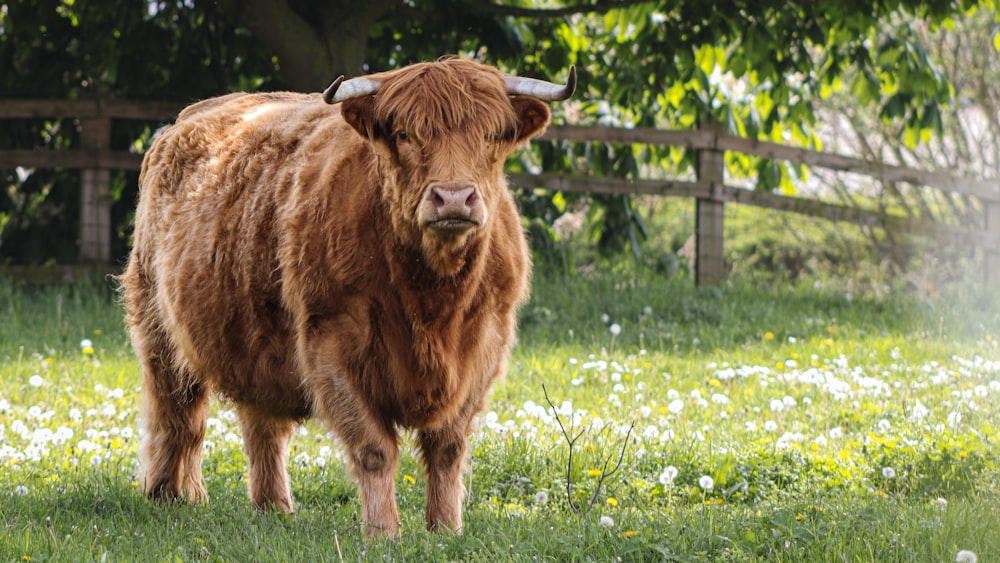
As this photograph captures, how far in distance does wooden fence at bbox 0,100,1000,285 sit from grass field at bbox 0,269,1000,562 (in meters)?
1.52

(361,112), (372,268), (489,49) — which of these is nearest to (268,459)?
(372,268)

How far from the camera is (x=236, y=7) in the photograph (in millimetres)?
9797

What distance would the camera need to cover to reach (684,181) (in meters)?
11.5

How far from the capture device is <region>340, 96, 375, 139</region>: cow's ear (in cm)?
446

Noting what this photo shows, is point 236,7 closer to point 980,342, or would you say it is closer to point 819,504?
point 980,342

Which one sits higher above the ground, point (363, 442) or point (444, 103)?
point (444, 103)

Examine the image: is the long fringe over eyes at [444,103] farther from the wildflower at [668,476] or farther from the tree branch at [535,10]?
the tree branch at [535,10]

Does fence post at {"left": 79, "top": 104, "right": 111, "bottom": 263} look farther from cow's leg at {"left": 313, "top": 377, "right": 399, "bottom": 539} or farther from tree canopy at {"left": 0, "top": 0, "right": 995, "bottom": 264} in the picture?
cow's leg at {"left": 313, "top": 377, "right": 399, "bottom": 539}

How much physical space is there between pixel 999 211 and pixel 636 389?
6778mm

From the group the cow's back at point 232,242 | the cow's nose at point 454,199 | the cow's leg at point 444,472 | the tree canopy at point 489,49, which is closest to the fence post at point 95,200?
the tree canopy at point 489,49

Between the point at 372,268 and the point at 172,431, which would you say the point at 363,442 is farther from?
the point at 172,431

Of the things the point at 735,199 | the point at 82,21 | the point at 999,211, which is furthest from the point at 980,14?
the point at 82,21

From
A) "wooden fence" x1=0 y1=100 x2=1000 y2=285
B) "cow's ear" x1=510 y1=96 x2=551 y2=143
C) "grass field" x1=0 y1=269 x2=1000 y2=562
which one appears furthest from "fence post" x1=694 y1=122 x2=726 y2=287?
"cow's ear" x1=510 y1=96 x2=551 y2=143

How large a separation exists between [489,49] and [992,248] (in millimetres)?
5407
